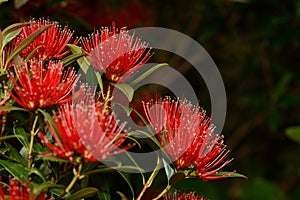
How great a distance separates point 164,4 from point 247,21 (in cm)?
31

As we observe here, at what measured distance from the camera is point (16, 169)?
0.75m

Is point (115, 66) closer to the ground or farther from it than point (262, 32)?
closer to the ground

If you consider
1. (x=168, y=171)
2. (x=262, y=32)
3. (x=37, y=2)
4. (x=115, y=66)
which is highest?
(x=262, y=32)

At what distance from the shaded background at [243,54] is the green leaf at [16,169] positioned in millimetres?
572

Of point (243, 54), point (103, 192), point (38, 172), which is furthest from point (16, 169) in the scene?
point (243, 54)

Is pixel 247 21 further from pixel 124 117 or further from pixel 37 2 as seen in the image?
pixel 124 117

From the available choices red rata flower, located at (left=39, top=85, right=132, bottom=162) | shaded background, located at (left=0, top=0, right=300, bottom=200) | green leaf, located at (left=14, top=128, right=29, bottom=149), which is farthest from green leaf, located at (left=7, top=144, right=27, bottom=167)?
shaded background, located at (left=0, top=0, right=300, bottom=200)

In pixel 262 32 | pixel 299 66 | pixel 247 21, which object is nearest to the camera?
pixel 262 32

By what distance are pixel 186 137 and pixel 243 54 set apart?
4.76 feet

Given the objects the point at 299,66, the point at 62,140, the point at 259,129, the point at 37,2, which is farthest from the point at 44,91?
the point at 259,129

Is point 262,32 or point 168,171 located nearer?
point 168,171

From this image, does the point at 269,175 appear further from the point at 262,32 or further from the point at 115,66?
the point at 115,66

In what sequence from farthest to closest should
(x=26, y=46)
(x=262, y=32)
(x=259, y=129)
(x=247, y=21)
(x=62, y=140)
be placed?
(x=259, y=129) < (x=247, y=21) < (x=262, y=32) < (x=26, y=46) < (x=62, y=140)

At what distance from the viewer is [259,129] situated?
2789mm
